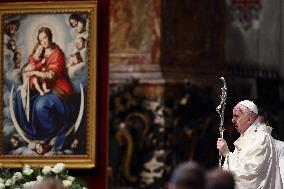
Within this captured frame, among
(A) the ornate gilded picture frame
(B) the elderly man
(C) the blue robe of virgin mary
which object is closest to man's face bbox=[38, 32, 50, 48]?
(A) the ornate gilded picture frame

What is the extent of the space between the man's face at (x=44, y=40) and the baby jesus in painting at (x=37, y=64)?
4 cm

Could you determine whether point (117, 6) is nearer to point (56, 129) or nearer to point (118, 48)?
point (118, 48)

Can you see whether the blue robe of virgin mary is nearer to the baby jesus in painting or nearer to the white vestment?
the baby jesus in painting

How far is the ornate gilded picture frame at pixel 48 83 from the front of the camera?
654 inches

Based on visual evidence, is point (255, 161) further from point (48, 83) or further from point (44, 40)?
point (44, 40)

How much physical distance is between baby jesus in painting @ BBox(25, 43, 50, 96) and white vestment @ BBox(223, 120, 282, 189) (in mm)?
3146

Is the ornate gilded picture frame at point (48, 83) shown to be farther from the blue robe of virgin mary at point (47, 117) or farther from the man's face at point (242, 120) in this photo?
the man's face at point (242, 120)

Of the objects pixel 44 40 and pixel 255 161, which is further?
pixel 44 40

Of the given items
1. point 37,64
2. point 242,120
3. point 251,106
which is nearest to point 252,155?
point 242,120

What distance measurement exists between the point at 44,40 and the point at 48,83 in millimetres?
510

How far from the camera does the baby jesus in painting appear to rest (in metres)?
16.8

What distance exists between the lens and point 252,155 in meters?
14.4

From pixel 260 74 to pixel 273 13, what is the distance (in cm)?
136

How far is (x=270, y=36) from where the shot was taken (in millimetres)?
24000
